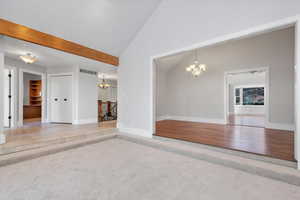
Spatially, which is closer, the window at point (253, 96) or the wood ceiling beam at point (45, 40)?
the wood ceiling beam at point (45, 40)

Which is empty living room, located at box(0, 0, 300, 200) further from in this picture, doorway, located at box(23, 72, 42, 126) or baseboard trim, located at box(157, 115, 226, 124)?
doorway, located at box(23, 72, 42, 126)

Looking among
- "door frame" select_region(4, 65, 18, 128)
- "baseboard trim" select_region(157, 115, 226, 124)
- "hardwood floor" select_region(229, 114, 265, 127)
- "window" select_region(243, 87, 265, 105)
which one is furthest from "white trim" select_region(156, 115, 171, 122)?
"window" select_region(243, 87, 265, 105)

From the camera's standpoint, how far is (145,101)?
3.87 meters

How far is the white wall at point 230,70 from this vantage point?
4250mm

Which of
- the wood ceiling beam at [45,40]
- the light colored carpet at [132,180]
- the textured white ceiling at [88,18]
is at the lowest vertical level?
the light colored carpet at [132,180]

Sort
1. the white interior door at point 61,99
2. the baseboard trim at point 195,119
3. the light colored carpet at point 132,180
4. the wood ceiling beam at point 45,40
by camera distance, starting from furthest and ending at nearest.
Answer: the baseboard trim at point 195,119
the white interior door at point 61,99
the wood ceiling beam at point 45,40
the light colored carpet at point 132,180

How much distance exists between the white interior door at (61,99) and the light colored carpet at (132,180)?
3.29 metres

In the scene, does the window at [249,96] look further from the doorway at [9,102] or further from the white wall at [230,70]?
the doorway at [9,102]

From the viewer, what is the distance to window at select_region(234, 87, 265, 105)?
949 cm

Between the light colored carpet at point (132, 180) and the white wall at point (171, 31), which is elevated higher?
the white wall at point (171, 31)

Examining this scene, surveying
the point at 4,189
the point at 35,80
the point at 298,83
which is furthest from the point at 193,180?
the point at 35,80

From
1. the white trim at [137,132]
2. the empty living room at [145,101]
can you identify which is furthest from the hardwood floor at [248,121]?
the white trim at [137,132]

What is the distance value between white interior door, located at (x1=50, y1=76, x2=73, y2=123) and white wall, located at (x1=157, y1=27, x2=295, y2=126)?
4.61 meters

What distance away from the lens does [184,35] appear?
317cm
